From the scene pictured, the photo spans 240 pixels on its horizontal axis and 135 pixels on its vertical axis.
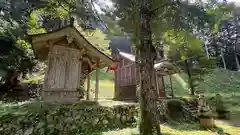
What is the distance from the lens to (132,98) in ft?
49.5

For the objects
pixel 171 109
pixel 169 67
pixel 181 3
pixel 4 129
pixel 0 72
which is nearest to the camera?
pixel 4 129

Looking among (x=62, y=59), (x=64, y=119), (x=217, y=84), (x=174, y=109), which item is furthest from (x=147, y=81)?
(x=217, y=84)

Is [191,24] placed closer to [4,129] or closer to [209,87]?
[4,129]

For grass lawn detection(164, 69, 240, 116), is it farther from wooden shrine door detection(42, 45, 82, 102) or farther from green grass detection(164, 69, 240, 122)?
wooden shrine door detection(42, 45, 82, 102)

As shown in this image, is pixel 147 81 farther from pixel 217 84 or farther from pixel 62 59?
pixel 217 84

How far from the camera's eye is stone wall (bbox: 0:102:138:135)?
5.48 meters

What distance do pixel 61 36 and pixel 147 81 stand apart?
15.0 feet

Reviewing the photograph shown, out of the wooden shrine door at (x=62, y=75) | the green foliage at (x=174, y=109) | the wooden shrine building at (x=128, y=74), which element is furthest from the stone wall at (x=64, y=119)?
the wooden shrine building at (x=128, y=74)

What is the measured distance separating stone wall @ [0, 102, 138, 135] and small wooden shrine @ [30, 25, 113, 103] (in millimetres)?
848

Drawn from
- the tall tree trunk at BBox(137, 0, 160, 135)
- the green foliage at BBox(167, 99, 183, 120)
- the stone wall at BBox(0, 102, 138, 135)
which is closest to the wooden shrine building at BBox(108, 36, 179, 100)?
the green foliage at BBox(167, 99, 183, 120)

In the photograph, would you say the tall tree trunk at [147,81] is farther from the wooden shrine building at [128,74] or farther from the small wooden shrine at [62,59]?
the wooden shrine building at [128,74]

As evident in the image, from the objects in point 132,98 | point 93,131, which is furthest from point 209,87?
point 93,131

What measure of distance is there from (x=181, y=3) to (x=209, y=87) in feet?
69.7

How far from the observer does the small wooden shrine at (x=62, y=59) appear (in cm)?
702
